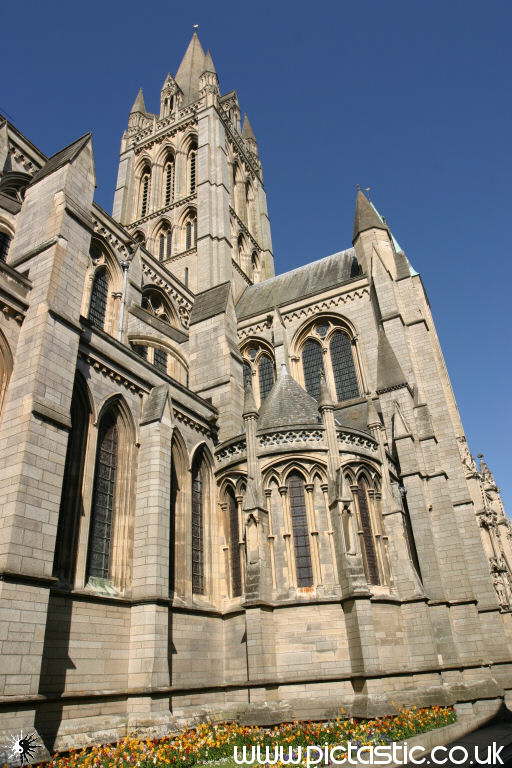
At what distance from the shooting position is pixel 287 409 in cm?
1780

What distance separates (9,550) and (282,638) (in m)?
7.72

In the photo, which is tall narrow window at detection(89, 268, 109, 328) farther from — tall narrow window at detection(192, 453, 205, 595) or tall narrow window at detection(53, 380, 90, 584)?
tall narrow window at detection(53, 380, 90, 584)

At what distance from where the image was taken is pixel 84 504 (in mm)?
12352

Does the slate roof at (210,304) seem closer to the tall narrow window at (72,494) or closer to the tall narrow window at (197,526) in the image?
the tall narrow window at (197,526)

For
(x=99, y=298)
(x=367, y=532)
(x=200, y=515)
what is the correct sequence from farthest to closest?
(x=99, y=298) → (x=200, y=515) → (x=367, y=532)

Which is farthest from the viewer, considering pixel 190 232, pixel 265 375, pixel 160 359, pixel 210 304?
pixel 190 232

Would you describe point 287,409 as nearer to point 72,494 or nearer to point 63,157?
point 72,494

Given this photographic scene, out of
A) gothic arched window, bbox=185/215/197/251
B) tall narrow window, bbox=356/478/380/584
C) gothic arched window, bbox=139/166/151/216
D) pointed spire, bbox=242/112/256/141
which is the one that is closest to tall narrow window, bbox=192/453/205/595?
tall narrow window, bbox=356/478/380/584

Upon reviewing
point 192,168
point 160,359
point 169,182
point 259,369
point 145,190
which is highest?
point 145,190

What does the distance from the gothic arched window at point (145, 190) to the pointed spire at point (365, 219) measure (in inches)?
677

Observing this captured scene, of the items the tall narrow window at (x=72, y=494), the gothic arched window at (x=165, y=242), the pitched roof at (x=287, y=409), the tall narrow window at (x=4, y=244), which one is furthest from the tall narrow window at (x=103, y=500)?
the gothic arched window at (x=165, y=242)

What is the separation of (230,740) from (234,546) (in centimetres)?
554

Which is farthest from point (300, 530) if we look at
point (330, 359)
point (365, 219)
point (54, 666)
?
point (365, 219)

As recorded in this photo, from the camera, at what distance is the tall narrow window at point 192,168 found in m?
37.2
